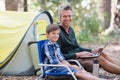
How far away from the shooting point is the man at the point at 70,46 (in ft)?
16.5

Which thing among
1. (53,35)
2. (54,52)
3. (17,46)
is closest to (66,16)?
(53,35)

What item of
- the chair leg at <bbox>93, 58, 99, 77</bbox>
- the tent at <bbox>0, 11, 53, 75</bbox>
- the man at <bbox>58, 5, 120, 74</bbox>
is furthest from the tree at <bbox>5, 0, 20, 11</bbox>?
the chair leg at <bbox>93, 58, 99, 77</bbox>

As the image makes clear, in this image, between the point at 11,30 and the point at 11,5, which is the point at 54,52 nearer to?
the point at 11,30

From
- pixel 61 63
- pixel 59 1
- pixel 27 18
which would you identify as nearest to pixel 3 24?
pixel 27 18

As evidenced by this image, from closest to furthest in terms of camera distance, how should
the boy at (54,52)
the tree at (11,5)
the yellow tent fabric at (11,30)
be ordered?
the boy at (54,52) → the yellow tent fabric at (11,30) → the tree at (11,5)

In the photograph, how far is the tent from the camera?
568cm

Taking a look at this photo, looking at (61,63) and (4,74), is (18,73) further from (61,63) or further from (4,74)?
(61,63)

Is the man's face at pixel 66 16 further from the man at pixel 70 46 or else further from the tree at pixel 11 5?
the tree at pixel 11 5

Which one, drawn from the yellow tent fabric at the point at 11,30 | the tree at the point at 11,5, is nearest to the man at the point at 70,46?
the yellow tent fabric at the point at 11,30

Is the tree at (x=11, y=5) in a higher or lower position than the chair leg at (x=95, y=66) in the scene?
higher

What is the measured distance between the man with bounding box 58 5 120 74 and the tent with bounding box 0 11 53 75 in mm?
536

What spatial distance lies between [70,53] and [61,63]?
0.52 meters

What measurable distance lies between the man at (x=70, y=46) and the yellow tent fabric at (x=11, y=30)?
858 mm

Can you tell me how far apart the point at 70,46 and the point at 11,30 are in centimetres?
120
